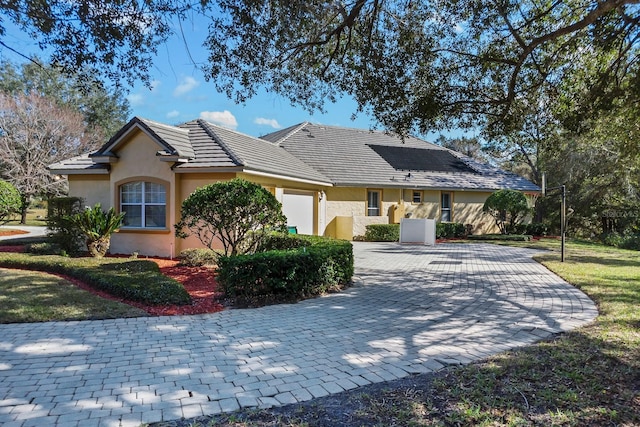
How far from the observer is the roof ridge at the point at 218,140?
40.5ft

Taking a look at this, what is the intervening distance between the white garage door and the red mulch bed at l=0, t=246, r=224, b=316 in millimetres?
5540

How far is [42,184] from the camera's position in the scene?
1101 inches

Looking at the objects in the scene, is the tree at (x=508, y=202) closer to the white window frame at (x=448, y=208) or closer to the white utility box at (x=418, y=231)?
the white window frame at (x=448, y=208)

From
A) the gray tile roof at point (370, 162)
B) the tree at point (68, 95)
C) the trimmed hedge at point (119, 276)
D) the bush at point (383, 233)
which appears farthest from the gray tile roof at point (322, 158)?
the tree at point (68, 95)

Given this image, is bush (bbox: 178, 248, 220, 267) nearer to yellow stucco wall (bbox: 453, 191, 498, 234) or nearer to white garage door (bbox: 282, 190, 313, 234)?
white garage door (bbox: 282, 190, 313, 234)

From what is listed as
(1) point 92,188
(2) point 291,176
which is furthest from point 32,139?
(2) point 291,176

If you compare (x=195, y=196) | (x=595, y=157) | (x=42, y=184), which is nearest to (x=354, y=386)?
(x=195, y=196)

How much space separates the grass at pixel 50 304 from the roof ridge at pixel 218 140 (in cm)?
597

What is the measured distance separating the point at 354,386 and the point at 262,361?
3.89ft

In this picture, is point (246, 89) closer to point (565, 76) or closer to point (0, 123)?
point (565, 76)

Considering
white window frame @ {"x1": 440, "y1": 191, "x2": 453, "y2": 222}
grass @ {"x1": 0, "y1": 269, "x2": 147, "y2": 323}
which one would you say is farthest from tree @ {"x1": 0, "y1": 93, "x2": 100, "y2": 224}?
white window frame @ {"x1": 440, "y1": 191, "x2": 453, "y2": 222}

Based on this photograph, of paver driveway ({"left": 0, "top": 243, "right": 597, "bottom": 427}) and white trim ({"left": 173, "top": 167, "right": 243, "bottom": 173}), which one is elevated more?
white trim ({"left": 173, "top": 167, "right": 243, "bottom": 173})

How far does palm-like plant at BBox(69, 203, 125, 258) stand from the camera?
37.3 feet

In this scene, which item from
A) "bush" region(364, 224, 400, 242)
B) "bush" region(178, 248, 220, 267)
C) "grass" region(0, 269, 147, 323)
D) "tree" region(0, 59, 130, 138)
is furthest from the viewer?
"tree" region(0, 59, 130, 138)
